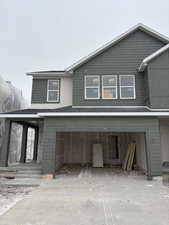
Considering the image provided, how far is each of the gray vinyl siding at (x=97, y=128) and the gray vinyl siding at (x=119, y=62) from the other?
2071mm

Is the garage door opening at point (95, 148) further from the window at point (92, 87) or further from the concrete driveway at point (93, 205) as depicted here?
the concrete driveway at point (93, 205)

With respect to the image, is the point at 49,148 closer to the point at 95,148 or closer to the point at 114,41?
the point at 95,148

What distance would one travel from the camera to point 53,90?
10.3 metres

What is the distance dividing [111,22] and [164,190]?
19197mm

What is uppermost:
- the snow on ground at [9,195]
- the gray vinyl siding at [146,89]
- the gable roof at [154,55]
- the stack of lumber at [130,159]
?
the gable roof at [154,55]

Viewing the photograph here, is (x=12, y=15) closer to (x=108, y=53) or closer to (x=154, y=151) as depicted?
(x=108, y=53)

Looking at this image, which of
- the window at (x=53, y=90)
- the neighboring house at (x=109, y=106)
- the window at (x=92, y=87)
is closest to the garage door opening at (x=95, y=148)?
the neighboring house at (x=109, y=106)

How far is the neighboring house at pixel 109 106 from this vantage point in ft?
23.4

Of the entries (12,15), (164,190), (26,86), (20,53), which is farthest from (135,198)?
(26,86)

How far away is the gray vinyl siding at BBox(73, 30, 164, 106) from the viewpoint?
362 inches

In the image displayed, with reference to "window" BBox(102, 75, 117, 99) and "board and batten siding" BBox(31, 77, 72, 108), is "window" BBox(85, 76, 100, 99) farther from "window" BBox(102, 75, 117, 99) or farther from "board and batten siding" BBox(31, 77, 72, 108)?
"board and batten siding" BBox(31, 77, 72, 108)

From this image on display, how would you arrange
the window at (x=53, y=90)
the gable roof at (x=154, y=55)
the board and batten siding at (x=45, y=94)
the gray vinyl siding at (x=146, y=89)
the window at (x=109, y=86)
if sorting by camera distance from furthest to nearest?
the window at (x=53, y=90)
the board and batten siding at (x=45, y=94)
the window at (x=109, y=86)
the gray vinyl siding at (x=146, y=89)
the gable roof at (x=154, y=55)

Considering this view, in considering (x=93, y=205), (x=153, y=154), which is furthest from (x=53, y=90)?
(x=93, y=205)

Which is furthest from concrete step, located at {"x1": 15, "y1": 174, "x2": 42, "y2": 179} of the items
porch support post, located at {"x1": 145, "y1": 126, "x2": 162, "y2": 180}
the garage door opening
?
porch support post, located at {"x1": 145, "y1": 126, "x2": 162, "y2": 180}
